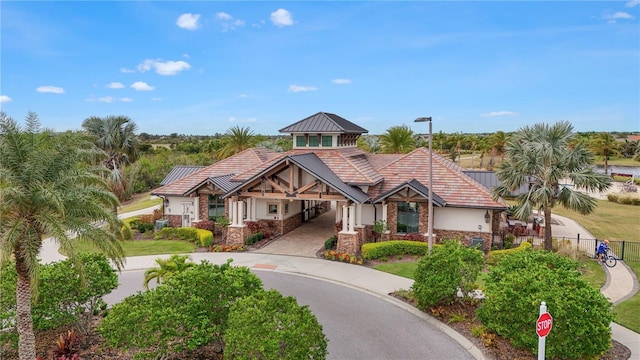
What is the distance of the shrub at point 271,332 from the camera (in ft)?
30.6

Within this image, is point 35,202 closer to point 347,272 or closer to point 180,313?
point 180,313

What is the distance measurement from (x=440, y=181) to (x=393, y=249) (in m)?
5.98

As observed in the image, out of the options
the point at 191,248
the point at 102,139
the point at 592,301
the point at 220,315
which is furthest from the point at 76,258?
the point at 102,139

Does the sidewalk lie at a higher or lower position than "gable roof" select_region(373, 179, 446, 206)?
lower

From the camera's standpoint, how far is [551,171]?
68.7 feet

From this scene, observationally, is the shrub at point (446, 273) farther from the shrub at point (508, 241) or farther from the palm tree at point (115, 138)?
the palm tree at point (115, 138)

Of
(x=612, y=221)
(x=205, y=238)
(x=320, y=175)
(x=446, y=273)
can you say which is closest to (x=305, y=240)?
(x=320, y=175)

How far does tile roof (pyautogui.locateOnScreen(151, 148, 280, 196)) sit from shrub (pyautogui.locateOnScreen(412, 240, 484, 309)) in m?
16.1

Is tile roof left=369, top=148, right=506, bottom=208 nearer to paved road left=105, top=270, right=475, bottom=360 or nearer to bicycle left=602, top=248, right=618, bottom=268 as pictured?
bicycle left=602, top=248, right=618, bottom=268

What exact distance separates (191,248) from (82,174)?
558 inches

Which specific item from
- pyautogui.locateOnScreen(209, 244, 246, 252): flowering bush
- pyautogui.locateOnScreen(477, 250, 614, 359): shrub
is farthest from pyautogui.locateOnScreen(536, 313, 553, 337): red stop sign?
pyautogui.locateOnScreen(209, 244, 246, 252): flowering bush

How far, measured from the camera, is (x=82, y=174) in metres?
11.1

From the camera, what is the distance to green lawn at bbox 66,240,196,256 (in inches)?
937

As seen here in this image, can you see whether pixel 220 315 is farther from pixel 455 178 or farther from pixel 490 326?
pixel 455 178
